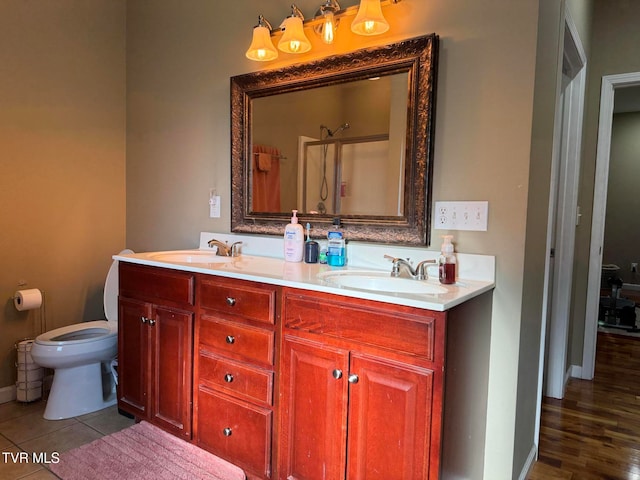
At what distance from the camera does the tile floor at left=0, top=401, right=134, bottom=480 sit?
175 cm

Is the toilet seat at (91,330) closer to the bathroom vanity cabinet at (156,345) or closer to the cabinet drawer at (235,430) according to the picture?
the bathroom vanity cabinet at (156,345)

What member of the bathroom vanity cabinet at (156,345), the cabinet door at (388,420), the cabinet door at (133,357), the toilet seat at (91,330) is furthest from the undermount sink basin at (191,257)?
the cabinet door at (388,420)

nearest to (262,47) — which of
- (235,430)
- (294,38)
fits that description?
(294,38)

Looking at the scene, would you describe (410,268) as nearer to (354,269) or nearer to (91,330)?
(354,269)

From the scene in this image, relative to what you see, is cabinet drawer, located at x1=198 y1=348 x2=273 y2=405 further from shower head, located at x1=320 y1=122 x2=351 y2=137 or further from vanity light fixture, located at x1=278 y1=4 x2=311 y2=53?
vanity light fixture, located at x1=278 y1=4 x2=311 y2=53

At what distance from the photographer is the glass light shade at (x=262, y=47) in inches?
78.8

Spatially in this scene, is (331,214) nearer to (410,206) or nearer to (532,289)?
(410,206)

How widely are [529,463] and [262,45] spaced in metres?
2.24

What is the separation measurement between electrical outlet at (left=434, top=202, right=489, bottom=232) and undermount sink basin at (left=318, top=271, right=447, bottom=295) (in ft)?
0.86

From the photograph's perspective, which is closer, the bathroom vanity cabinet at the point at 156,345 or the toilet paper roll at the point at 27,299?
the bathroom vanity cabinet at the point at 156,345

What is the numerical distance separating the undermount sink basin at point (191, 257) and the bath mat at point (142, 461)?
816 mm

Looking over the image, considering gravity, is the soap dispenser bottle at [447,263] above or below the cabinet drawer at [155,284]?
→ above

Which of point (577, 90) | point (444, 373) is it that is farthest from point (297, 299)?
point (577, 90)

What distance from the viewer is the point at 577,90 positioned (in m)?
2.54
